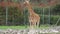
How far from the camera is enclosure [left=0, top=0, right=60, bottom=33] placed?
798 inches

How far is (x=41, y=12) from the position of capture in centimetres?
2122

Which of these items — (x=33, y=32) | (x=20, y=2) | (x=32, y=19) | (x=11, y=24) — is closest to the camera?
(x=33, y=32)

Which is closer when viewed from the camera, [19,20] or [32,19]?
[32,19]

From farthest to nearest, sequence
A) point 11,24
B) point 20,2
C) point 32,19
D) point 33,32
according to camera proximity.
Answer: point 20,2
point 11,24
point 32,19
point 33,32

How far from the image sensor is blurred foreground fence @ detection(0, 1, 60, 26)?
799 inches

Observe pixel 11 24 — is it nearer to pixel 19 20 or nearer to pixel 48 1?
pixel 19 20


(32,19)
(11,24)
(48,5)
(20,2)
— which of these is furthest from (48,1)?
(32,19)

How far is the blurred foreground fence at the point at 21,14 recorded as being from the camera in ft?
66.6

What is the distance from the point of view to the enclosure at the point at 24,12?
20281mm

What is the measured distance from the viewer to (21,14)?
20.9 metres

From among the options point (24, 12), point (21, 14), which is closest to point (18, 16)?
point (21, 14)

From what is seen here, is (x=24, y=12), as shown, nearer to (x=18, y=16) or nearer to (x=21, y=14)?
(x=21, y=14)

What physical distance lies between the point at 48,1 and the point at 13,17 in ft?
11.2

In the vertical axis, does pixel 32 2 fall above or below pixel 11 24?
above
